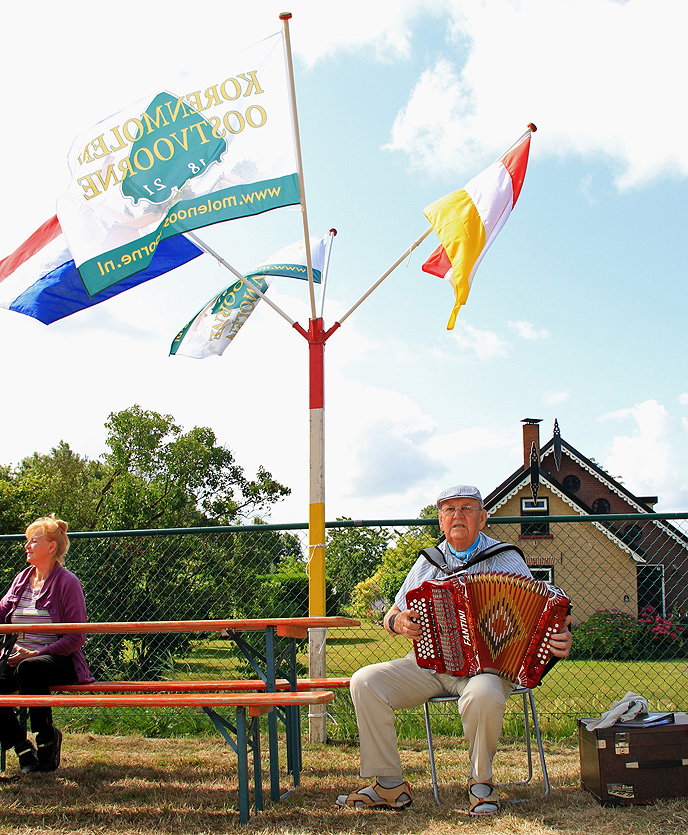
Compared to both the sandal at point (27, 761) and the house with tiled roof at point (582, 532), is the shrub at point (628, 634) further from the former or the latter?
the house with tiled roof at point (582, 532)

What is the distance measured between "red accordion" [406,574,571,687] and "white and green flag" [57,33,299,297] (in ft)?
8.23

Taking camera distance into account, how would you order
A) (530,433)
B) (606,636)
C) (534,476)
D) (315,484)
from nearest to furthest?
(315,484), (606,636), (534,476), (530,433)

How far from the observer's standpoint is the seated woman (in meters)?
4.13

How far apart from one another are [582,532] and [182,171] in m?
19.7

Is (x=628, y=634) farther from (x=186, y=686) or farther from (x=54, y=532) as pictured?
(x=54, y=532)

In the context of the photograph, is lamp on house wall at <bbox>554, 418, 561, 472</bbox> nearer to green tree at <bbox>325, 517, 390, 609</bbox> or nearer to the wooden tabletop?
green tree at <bbox>325, 517, 390, 609</bbox>

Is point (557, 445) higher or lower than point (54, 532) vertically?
higher

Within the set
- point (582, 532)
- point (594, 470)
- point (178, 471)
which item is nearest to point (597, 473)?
point (594, 470)

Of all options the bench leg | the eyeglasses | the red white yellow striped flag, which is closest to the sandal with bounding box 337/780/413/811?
the bench leg

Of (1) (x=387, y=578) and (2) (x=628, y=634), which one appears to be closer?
(1) (x=387, y=578)

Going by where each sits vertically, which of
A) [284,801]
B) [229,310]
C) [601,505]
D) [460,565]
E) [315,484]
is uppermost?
[229,310]

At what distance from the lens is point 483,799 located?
3369mm

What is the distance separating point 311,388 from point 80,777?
2694 millimetres

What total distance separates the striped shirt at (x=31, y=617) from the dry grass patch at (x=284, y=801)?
28.8 inches
